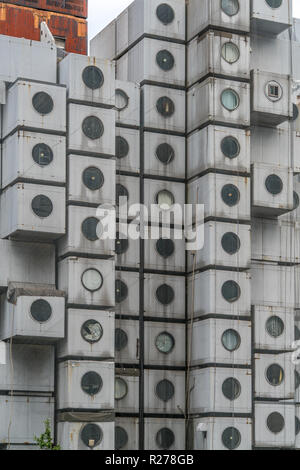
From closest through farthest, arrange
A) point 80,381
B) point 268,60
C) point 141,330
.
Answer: point 80,381 → point 141,330 → point 268,60

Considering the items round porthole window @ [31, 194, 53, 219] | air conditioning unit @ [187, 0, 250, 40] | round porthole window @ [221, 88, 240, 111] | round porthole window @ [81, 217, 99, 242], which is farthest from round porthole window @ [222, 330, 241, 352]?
air conditioning unit @ [187, 0, 250, 40]

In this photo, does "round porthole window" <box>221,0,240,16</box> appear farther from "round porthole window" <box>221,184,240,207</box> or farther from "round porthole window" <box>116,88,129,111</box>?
"round porthole window" <box>221,184,240,207</box>

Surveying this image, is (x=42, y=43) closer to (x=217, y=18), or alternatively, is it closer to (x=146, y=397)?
(x=217, y=18)

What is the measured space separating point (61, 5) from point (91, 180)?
1957 cm

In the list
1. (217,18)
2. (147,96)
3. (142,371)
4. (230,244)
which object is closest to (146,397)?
(142,371)

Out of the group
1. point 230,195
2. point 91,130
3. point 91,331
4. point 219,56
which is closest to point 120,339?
point 91,331

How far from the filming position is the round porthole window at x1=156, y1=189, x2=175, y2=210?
65.8m

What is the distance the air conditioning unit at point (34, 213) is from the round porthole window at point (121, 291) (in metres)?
4.87

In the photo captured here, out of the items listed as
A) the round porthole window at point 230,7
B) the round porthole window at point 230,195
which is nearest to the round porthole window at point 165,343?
the round porthole window at point 230,195

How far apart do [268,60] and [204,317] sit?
1720 cm

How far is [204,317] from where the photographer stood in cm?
6375

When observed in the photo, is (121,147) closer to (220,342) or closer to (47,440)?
(220,342)

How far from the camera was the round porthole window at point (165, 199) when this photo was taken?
216 feet

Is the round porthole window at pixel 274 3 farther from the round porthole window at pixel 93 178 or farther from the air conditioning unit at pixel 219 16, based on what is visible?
the round porthole window at pixel 93 178
